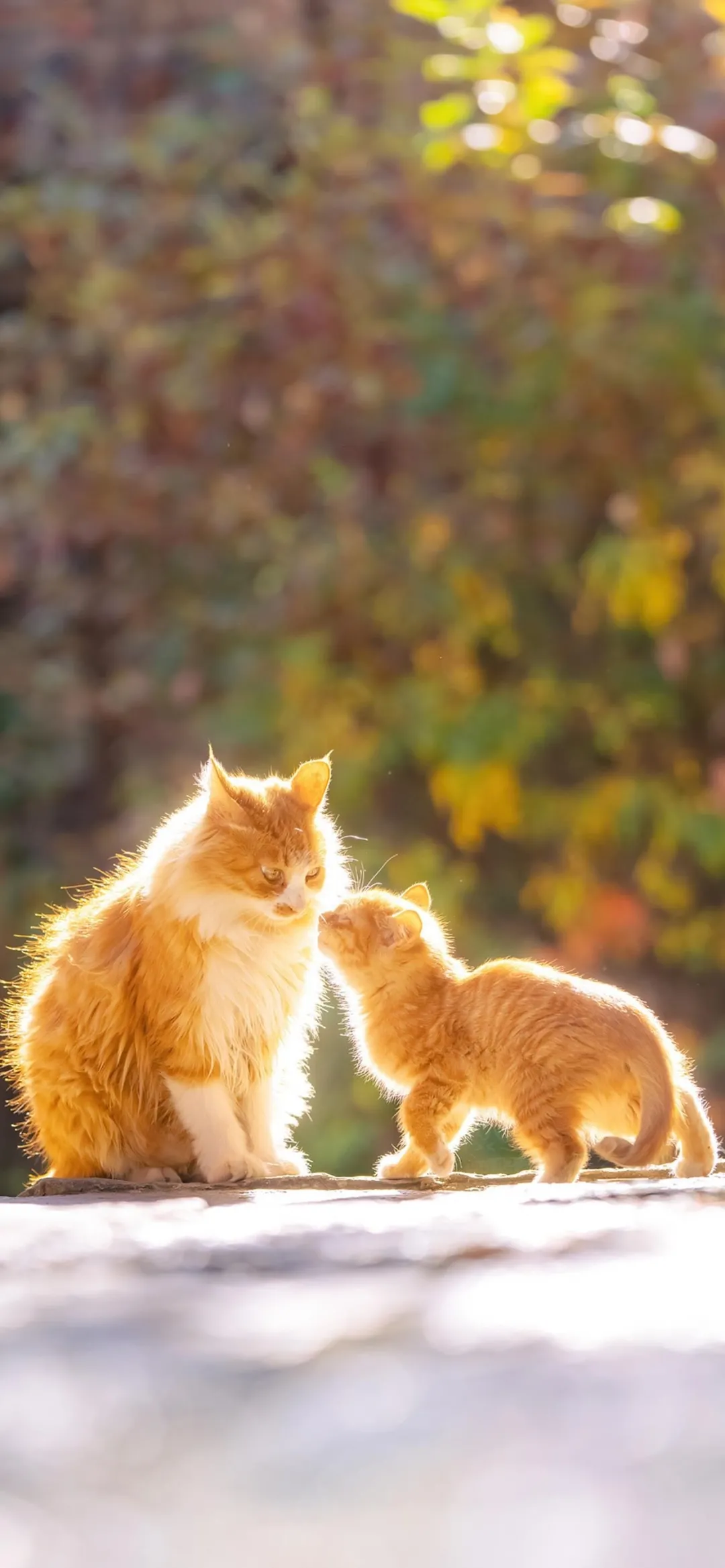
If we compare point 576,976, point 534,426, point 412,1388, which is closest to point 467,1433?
point 412,1388

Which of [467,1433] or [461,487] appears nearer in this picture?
[467,1433]

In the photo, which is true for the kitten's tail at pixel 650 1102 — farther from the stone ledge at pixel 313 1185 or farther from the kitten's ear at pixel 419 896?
the kitten's ear at pixel 419 896

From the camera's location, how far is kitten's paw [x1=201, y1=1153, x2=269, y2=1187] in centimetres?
188

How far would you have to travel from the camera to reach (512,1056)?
1801mm

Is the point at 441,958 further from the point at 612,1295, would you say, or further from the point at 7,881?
the point at 7,881

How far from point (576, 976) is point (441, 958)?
0.18 meters

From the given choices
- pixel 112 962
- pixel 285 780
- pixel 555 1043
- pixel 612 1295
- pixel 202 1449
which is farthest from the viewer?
pixel 285 780

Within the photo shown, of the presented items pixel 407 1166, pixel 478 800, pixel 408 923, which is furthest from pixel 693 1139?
pixel 478 800

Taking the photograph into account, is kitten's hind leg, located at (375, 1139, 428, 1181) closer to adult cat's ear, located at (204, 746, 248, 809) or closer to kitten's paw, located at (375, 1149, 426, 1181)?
kitten's paw, located at (375, 1149, 426, 1181)

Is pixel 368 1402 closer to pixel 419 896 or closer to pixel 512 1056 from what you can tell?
pixel 512 1056

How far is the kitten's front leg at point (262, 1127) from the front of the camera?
6.57ft

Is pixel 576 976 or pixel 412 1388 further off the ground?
pixel 576 976

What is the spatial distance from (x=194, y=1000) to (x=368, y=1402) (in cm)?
120

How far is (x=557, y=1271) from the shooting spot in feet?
3.08
